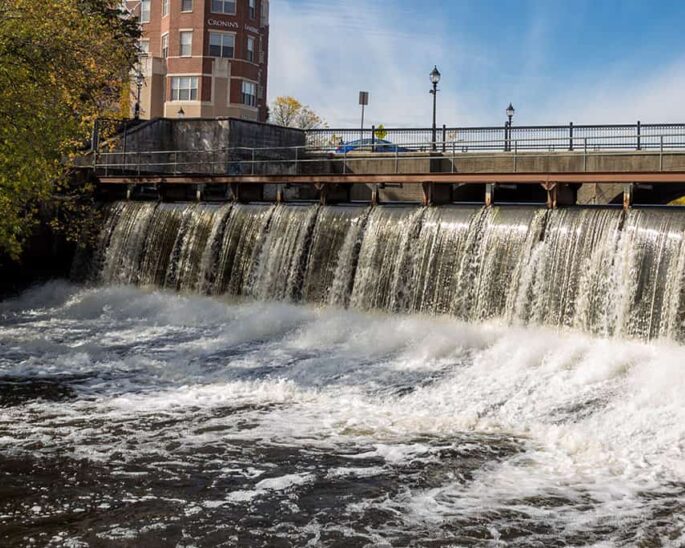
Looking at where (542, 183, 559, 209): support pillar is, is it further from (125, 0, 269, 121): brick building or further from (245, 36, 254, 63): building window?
(245, 36, 254, 63): building window

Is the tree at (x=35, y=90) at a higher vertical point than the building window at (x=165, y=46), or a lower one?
lower

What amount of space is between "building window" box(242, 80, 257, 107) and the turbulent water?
Result: 29.6 metres

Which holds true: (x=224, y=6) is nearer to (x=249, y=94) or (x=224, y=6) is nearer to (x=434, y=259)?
(x=249, y=94)

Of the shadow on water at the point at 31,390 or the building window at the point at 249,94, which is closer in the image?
the shadow on water at the point at 31,390

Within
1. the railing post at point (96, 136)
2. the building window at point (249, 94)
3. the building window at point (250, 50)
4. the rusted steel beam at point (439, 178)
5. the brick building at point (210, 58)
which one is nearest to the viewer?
the rusted steel beam at point (439, 178)

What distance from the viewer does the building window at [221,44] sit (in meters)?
55.0

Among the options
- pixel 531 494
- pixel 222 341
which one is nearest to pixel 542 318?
pixel 222 341

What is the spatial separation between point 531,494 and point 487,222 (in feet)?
36.2

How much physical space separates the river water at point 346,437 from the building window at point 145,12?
145 ft

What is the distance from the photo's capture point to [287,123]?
72.1m

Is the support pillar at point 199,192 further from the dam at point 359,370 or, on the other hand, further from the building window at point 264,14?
the building window at point 264,14

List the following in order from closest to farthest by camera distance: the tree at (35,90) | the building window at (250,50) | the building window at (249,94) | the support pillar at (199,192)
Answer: the tree at (35,90) → the support pillar at (199,192) → the building window at (249,94) → the building window at (250,50)

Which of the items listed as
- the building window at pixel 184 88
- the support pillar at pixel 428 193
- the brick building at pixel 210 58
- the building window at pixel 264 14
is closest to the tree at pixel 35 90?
the support pillar at pixel 428 193

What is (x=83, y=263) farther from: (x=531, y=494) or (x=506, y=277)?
(x=531, y=494)
